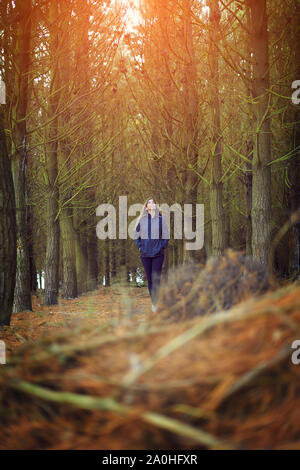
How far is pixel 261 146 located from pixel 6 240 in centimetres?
398

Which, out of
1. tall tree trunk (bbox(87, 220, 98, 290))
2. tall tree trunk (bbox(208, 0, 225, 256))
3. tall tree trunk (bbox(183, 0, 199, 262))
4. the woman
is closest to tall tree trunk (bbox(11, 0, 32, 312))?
the woman

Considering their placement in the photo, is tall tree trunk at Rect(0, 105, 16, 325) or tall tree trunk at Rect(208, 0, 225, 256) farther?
tall tree trunk at Rect(208, 0, 225, 256)

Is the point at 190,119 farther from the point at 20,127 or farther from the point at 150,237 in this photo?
the point at 20,127

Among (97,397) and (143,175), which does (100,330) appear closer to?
(97,397)

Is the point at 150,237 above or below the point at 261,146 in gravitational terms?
below

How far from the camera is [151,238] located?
7.23 metres

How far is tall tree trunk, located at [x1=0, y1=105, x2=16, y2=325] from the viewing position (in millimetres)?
4668

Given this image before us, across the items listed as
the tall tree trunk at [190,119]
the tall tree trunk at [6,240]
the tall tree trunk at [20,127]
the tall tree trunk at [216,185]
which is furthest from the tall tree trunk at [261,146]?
the tall tree trunk at [20,127]

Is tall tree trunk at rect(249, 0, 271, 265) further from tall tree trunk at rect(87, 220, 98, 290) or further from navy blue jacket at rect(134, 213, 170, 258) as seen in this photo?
tall tree trunk at rect(87, 220, 98, 290)

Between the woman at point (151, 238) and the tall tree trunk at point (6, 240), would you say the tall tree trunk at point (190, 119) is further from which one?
the tall tree trunk at point (6, 240)

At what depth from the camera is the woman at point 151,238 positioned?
23.7ft

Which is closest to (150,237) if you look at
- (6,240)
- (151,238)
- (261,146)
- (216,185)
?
(151,238)

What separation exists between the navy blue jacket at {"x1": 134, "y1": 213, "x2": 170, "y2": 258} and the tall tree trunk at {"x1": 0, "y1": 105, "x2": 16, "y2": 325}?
2900 millimetres

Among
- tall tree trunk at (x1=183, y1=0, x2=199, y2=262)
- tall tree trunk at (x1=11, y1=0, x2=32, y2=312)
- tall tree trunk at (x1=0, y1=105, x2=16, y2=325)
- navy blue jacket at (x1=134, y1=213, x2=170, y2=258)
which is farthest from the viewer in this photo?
tall tree trunk at (x1=183, y1=0, x2=199, y2=262)
